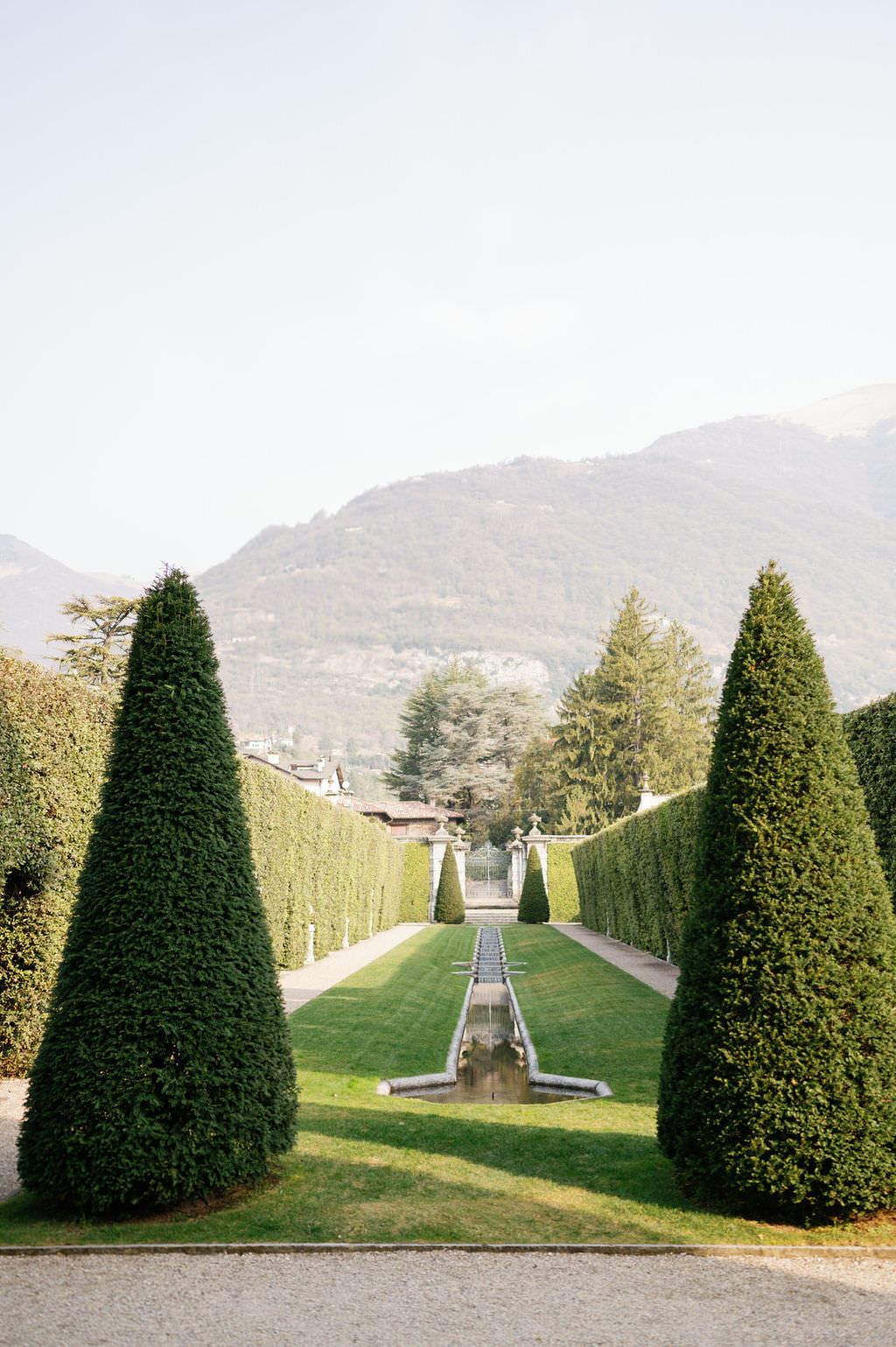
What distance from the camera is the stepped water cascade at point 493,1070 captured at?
9.88 metres

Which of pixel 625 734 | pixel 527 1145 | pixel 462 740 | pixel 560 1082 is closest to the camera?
pixel 527 1145

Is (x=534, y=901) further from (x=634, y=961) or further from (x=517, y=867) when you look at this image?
(x=634, y=961)

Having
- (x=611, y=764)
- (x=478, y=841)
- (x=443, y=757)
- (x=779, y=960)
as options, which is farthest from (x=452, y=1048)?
(x=478, y=841)

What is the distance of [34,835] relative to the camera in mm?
9500

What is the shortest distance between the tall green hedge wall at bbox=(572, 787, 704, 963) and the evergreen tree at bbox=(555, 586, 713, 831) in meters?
20.3

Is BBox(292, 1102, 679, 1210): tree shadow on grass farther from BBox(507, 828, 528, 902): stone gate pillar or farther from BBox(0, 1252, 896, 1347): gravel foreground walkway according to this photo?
BBox(507, 828, 528, 902): stone gate pillar

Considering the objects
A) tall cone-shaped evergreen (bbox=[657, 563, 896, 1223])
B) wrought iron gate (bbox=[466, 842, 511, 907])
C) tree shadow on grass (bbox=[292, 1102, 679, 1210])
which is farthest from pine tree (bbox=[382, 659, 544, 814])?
tall cone-shaped evergreen (bbox=[657, 563, 896, 1223])

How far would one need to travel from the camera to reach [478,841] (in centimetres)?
7375

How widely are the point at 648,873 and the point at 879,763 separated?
506 inches

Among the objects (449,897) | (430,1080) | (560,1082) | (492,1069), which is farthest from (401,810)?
(560,1082)

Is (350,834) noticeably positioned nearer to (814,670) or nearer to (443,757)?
(814,670)

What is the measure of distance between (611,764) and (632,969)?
34.3 m

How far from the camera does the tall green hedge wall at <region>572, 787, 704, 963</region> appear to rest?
17.4 m

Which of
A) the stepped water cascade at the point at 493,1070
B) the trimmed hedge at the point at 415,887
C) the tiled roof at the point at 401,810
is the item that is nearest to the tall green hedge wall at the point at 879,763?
the stepped water cascade at the point at 493,1070
